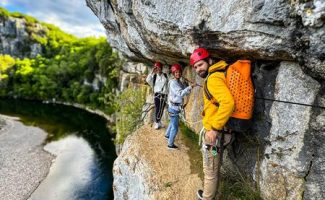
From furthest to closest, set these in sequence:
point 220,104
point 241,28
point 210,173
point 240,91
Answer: point 210,173 < point 240,91 < point 241,28 < point 220,104

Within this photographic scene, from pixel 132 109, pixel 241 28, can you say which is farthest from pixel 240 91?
pixel 132 109

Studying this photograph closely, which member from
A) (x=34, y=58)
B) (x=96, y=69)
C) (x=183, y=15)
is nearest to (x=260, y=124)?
(x=183, y=15)

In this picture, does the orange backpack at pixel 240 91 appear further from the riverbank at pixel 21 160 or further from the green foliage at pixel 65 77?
the green foliage at pixel 65 77

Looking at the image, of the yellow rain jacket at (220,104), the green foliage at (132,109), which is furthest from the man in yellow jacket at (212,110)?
the green foliage at (132,109)

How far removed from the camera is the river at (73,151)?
22453 millimetres

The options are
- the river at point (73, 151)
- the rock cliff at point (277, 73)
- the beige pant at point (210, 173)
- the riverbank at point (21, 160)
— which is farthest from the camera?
the river at point (73, 151)

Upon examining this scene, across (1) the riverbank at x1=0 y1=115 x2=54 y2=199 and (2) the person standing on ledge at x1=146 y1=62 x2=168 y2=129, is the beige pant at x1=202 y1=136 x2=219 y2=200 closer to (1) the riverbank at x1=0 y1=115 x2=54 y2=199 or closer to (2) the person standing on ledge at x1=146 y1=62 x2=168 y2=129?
(2) the person standing on ledge at x1=146 y1=62 x2=168 y2=129

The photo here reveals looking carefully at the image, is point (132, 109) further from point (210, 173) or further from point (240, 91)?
point (240, 91)

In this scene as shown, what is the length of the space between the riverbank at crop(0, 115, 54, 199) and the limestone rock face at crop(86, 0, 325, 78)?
60.8 ft

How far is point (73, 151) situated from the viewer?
31.5 m

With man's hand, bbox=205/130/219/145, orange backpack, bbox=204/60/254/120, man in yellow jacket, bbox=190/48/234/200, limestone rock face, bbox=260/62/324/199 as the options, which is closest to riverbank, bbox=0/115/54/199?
man in yellow jacket, bbox=190/48/234/200

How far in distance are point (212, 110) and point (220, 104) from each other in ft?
1.15

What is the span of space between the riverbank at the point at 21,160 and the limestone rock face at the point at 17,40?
176 feet

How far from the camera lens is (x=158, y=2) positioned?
851 centimetres
